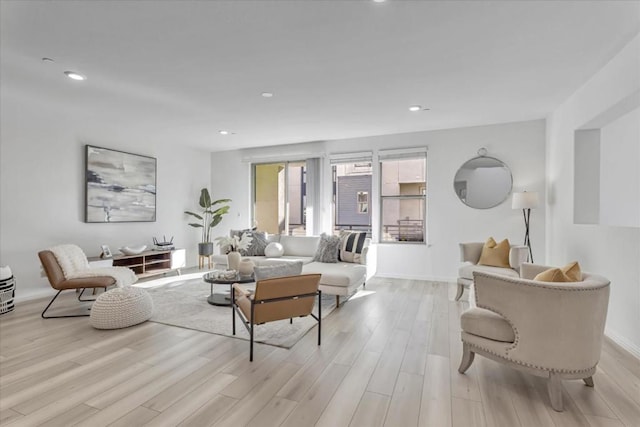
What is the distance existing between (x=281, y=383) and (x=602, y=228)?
3.35 meters

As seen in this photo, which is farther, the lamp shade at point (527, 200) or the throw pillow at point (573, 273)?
A: the lamp shade at point (527, 200)

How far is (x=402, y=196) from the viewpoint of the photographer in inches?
232

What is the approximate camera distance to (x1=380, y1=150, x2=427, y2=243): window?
5.77 m

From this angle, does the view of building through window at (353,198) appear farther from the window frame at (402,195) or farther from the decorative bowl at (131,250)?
the decorative bowl at (131,250)

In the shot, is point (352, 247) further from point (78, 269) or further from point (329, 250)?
point (78, 269)

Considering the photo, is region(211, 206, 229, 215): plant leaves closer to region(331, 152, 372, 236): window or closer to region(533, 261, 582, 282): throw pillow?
region(331, 152, 372, 236): window

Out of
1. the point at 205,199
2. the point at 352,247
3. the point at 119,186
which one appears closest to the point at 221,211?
the point at 205,199

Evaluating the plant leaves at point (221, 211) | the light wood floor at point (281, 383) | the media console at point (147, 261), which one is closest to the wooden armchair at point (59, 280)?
the light wood floor at point (281, 383)

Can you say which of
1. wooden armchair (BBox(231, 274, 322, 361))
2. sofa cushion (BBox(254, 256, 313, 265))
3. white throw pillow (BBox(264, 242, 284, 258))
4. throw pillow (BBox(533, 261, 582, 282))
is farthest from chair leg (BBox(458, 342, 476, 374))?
white throw pillow (BBox(264, 242, 284, 258))

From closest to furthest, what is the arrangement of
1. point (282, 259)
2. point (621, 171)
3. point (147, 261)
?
point (621, 171) → point (282, 259) → point (147, 261)

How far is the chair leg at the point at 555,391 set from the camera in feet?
6.31

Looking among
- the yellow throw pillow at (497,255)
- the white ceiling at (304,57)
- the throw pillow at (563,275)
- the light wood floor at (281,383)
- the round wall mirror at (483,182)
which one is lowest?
the light wood floor at (281,383)

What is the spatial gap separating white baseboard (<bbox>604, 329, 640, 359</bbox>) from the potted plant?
6204 millimetres

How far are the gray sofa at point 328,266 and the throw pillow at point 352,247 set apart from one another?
7 cm
